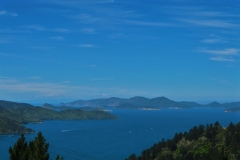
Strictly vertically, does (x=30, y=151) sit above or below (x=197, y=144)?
above

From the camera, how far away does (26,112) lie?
181 m

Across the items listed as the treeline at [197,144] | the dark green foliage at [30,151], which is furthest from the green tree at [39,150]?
the treeline at [197,144]

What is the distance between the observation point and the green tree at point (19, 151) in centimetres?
1522

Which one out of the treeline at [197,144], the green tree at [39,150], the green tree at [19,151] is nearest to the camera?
the green tree at [39,150]

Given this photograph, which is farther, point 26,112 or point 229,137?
point 26,112

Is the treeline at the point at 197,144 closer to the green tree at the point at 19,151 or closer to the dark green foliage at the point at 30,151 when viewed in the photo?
the dark green foliage at the point at 30,151

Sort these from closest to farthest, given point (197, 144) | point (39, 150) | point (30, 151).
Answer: point (39, 150) → point (30, 151) → point (197, 144)

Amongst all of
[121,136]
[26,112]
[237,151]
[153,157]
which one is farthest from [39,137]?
[26,112]

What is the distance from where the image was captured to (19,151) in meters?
15.5

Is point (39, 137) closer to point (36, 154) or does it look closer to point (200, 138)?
point (36, 154)

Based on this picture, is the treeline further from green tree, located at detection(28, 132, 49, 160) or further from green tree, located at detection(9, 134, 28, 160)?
green tree, located at detection(9, 134, 28, 160)

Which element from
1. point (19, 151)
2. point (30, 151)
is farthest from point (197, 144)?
point (19, 151)

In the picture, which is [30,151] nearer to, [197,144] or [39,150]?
[39,150]

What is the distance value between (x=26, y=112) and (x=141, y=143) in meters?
113
